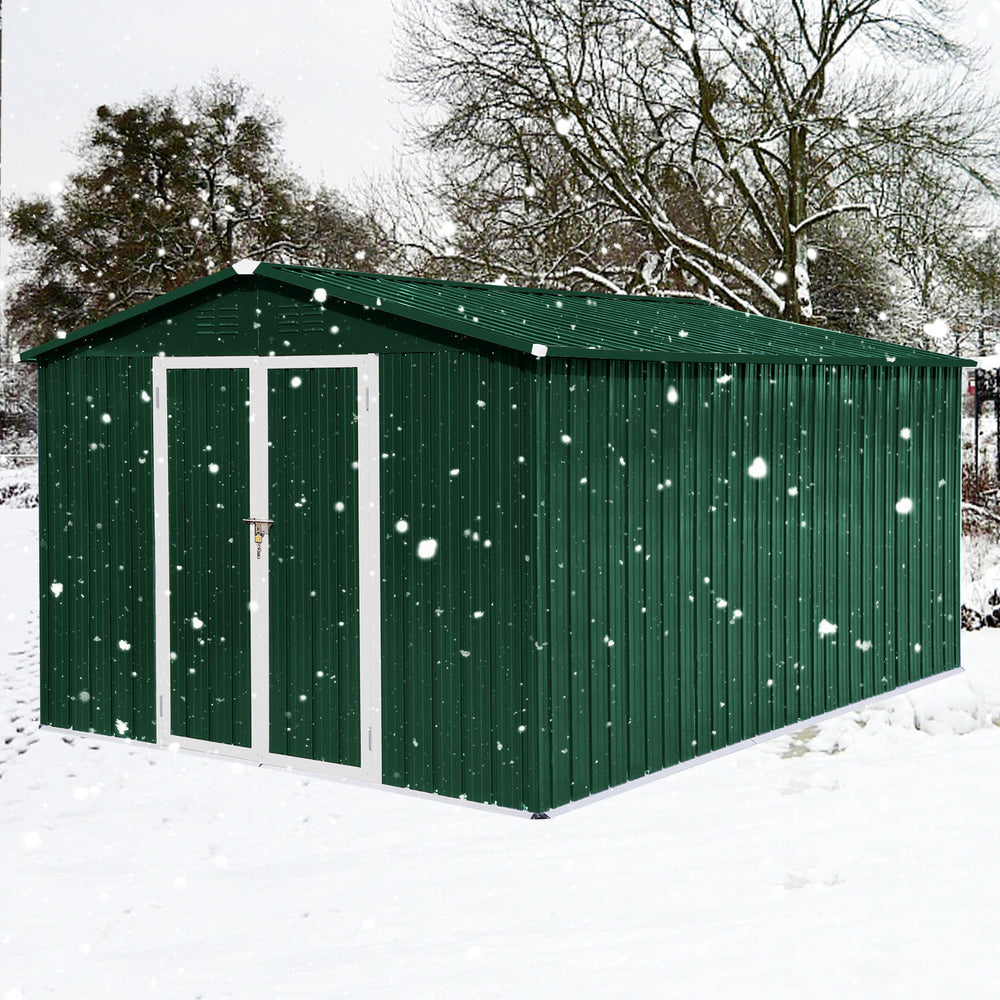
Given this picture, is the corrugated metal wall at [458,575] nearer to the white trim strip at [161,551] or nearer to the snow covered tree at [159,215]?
the white trim strip at [161,551]

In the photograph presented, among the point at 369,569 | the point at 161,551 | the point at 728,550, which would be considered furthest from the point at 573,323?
the point at 161,551

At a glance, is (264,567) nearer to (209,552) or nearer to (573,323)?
(209,552)

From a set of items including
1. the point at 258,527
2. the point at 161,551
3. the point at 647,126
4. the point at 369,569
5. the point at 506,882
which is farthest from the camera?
the point at 647,126

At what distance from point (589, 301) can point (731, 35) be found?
9052 mm

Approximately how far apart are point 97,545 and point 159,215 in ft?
71.8

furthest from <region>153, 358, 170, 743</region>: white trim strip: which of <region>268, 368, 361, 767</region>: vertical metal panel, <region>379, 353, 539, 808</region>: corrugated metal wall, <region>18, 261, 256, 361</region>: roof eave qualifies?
<region>379, 353, 539, 808</region>: corrugated metal wall

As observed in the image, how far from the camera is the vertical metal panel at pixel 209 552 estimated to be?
7.10 m

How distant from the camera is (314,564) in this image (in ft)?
22.6

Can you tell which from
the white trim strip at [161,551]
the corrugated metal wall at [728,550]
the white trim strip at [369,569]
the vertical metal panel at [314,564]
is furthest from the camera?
the white trim strip at [161,551]

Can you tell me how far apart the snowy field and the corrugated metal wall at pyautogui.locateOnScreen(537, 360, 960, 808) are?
363 mm

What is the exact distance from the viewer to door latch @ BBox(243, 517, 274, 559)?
7.00 m

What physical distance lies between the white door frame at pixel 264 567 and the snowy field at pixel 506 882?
13 cm

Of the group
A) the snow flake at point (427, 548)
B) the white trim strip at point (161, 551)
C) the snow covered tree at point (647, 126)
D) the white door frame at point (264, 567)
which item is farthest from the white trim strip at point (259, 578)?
the snow covered tree at point (647, 126)

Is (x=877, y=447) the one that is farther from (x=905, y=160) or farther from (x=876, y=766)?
(x=905, y=160)
